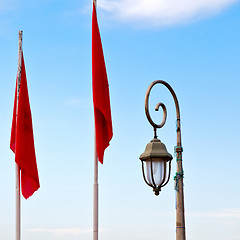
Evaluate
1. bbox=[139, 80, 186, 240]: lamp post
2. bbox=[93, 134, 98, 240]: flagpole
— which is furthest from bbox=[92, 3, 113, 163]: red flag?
bbox=[139, 80, 186, 240]: lamp post

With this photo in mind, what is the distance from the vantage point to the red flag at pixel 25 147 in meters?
19.4

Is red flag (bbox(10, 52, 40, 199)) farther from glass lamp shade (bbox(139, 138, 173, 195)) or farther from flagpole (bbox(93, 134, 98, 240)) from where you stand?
glass lamp shade (bbox(139, 138, 173, 195))

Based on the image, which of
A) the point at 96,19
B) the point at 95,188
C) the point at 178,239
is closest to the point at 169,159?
the point at 178,239

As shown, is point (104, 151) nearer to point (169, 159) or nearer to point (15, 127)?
point (169, 159)

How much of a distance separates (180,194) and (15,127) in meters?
9.49

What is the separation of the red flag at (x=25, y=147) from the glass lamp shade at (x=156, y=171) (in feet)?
26.9

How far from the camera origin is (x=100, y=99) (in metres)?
16.1

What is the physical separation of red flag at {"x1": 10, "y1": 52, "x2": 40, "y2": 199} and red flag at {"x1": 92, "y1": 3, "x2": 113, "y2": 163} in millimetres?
4236

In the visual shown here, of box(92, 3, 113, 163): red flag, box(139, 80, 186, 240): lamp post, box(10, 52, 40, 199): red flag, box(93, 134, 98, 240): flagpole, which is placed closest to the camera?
box(139, 80, 186, 240): lamp post

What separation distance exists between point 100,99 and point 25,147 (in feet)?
14.9

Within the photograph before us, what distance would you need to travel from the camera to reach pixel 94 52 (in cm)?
1645

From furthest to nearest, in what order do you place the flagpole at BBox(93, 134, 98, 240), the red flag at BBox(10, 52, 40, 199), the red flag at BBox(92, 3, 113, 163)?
the red flag at BBox(10, 52, 40, 199), the red flag at BBox(92, 3, 113, 163), the flagpole at BBox(93, 134, 98, 240)

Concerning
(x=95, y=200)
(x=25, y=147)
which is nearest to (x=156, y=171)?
(x=95, y=200)

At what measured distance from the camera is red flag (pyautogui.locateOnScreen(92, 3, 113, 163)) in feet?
52.2
